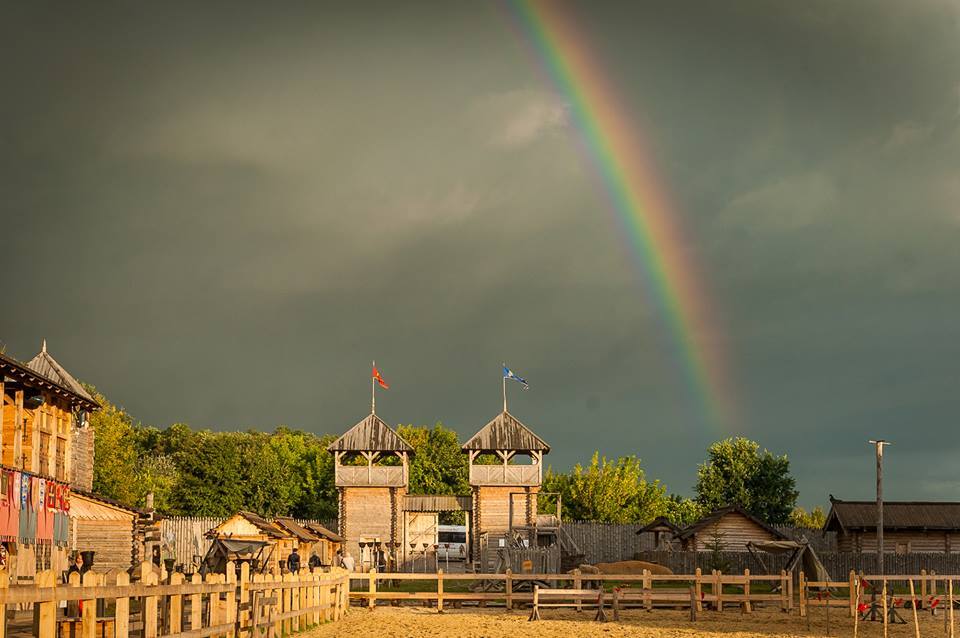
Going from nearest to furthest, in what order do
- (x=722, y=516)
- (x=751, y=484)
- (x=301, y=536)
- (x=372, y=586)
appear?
(x=372, y=586), (x=301, y=536), (x=722, y=516), (x=751, y=484)

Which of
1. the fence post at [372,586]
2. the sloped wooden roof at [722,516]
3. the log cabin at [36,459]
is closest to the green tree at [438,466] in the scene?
the sloped wooden roof at [722,516]

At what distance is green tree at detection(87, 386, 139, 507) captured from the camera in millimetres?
80062

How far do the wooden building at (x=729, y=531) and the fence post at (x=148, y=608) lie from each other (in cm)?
5192

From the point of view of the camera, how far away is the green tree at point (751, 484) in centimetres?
9538

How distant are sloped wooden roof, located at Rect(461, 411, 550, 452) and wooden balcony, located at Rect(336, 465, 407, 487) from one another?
16.4 feet

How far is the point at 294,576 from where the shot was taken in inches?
987

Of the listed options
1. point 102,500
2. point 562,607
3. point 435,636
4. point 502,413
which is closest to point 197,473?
point 502,413

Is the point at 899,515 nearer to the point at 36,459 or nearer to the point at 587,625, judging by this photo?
the point at 587,625

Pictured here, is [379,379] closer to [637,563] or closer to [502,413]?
[502,413]

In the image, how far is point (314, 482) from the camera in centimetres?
10131

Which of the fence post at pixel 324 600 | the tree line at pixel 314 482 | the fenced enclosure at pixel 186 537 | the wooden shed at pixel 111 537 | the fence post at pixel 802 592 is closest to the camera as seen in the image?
the fence post at pixel 324 600

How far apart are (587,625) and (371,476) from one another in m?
45.9

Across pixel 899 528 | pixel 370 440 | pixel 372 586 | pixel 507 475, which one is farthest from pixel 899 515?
pixel 372 586

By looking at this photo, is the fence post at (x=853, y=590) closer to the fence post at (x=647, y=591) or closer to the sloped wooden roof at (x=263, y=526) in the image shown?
the fence post at (x=647, y=591)
